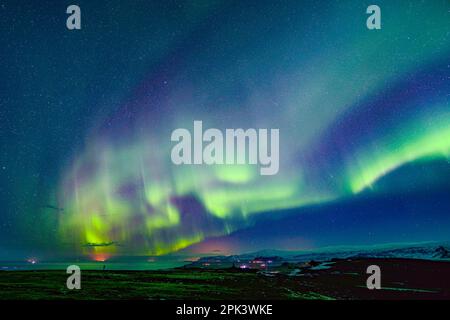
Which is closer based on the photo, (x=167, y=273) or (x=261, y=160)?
(x=261, y=160)

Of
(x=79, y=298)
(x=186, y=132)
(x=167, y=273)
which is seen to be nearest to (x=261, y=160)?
(x=186, y=132)

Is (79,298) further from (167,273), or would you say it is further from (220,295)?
(220,295)

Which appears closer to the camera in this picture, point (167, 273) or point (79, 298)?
point (79, 298)

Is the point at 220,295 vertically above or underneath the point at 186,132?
underneath

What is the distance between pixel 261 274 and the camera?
20.4 ft

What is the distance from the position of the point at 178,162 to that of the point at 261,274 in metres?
1.86
